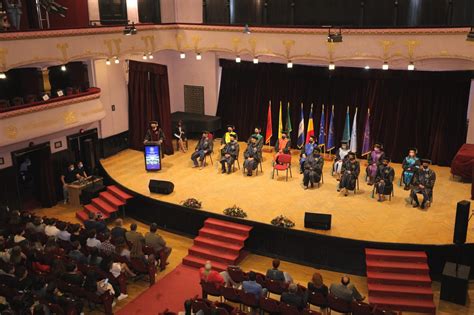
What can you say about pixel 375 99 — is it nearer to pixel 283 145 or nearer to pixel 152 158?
pixel 283 145

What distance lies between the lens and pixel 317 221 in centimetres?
1319

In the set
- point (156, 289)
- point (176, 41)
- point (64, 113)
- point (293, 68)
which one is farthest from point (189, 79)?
point (156, 289)

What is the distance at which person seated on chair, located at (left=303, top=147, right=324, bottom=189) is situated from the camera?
52.4 feet

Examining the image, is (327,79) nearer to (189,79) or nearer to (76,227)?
(189,79)

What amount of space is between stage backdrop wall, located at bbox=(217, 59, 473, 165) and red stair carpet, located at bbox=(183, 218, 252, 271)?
711 centimetres

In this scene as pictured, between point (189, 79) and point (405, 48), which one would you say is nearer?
point (405, 48)

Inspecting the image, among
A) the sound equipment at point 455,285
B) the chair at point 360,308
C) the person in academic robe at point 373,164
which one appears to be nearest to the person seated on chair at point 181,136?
the person in academic robe at point 373,164

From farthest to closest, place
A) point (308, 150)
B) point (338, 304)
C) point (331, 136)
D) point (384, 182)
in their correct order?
point (331, 136) < point (308, 150) < point (384, 182) < point (338, 304)

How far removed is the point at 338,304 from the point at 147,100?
11580mm

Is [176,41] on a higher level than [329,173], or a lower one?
higher

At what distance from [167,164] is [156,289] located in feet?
22.3

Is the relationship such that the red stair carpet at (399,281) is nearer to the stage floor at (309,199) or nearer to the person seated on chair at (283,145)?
the stage floor at (309,199)

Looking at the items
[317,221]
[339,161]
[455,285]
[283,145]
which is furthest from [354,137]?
[455,285]

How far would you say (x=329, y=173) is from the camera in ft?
57.3
